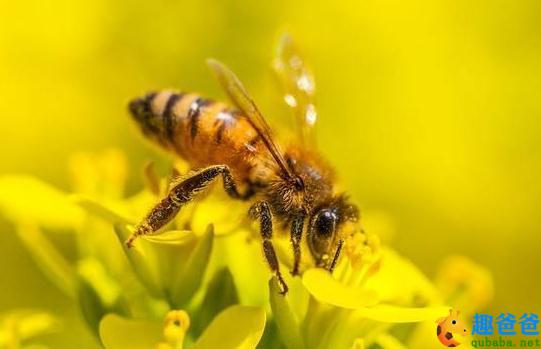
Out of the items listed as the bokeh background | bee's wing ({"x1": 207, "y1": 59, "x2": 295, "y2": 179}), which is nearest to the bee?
bee's wing ({"x1": 207, "y1": 59, "x2": 295, "y2": 179})

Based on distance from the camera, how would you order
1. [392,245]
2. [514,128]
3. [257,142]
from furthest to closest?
[514,128] → [392,245] → [257,142]

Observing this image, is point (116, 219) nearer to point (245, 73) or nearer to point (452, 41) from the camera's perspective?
point (245, 73)

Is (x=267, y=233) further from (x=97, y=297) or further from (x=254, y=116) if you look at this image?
(x=97, y=297)

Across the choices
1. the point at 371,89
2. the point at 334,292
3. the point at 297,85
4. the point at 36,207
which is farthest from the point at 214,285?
the point at 371,89

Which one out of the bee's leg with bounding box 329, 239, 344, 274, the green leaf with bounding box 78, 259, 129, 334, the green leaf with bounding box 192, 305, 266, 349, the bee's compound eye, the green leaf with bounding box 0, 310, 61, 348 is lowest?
the green leaf with bounding box 192, 305, 266, 349

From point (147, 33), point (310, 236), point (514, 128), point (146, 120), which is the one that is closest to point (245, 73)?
point (147, 33)

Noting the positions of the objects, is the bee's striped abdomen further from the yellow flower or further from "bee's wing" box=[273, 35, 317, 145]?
"bee's wing" box=[273, 35, 317, 145]

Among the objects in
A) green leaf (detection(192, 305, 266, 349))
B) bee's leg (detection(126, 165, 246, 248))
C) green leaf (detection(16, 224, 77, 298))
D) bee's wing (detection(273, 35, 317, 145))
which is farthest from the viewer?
bee's wing (detection(273, 35, 317, 145))
